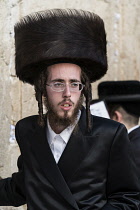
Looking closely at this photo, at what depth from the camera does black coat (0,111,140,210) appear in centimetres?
241

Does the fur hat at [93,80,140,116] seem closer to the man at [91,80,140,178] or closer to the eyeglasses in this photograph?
the man at [91,80,140,178]

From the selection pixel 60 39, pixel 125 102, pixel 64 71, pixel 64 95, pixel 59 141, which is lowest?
pixel 59 141

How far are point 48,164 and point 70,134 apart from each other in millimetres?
209

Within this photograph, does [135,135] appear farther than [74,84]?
Yes

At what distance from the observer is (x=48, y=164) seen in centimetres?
248

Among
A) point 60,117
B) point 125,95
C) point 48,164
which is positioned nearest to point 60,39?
point 60,117

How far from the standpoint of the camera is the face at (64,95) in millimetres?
2459

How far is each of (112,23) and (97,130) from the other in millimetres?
2970

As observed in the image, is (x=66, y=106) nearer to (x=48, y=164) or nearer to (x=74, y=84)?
(x=74, y=84)

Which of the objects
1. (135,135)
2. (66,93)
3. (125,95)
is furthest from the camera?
(125,95)

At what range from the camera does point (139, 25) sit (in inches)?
221

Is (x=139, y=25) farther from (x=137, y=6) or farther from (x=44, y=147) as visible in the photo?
(x=44, y=147)

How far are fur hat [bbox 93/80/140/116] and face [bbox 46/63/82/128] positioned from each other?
1.23 meters

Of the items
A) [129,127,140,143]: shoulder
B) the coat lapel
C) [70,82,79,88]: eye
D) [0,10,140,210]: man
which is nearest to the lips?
[0,10,140,210]: man
